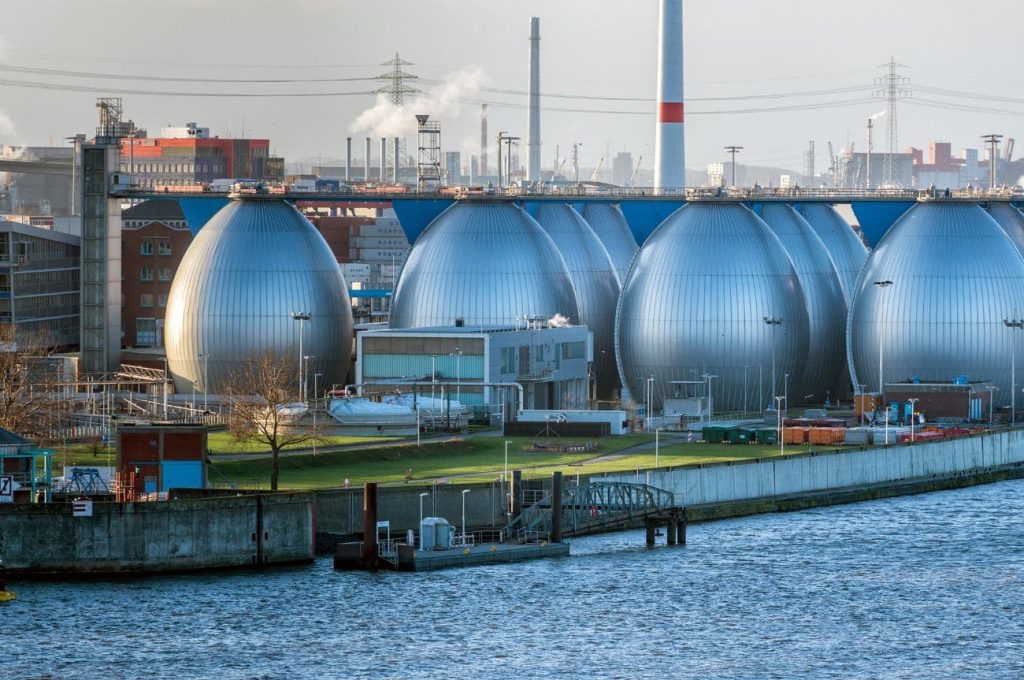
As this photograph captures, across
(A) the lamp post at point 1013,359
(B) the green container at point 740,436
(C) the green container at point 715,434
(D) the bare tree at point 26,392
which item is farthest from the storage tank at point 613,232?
(D) the bare tree at point 26,392

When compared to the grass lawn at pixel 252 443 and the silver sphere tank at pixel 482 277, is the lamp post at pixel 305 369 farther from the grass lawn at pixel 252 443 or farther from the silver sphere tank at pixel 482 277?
the grass lawn at pixel 252 443

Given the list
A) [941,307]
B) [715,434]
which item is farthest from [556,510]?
[941,307]

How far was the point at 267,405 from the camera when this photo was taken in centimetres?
9419

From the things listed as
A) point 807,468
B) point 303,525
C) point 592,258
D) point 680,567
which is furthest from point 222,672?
point 592,258

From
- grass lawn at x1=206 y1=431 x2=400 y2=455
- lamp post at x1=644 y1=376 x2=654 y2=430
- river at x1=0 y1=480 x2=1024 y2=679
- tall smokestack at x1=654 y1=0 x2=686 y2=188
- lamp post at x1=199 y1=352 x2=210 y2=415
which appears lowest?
river at x1=0 y1=480 x2=1024 y2=679

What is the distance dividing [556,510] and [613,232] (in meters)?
59.5

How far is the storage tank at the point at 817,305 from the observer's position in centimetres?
12031

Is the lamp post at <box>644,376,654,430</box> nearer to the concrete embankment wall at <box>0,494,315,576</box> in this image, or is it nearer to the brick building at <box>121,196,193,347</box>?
the brick building at <box>121,196,193,347</box>

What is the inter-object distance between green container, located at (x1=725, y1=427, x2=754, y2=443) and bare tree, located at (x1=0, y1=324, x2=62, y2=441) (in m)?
29.0

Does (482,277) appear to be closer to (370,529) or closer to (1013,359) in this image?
(1013,359)

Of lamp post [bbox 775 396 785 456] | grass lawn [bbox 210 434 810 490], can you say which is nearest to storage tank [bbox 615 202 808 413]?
lamp post [bbox 775 396 785 456]

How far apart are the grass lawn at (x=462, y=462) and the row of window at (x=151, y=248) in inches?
1374

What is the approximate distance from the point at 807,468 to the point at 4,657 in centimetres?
4040

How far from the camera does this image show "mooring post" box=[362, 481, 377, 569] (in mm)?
74438
